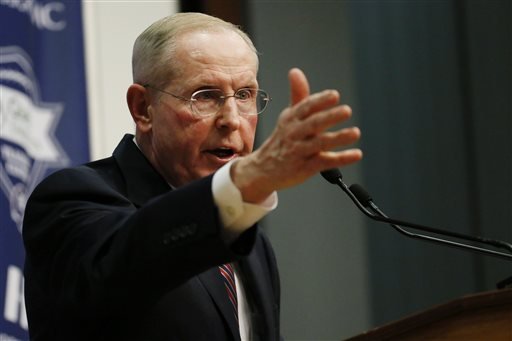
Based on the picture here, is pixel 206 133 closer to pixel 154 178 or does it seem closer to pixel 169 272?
pixel 154 178

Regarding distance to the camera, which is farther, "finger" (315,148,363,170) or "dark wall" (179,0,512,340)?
"dark wall" (179,0,512,340)

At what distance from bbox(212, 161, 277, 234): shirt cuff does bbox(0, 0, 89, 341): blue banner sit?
217cm

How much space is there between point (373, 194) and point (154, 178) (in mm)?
2923

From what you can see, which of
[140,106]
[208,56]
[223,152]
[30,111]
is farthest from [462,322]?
[30,111]

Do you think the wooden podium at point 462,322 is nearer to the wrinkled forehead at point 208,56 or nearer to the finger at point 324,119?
the finger at point 324,119

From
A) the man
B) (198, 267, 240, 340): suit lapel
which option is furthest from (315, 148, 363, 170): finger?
(198, 267, 240, 340): suit lapel

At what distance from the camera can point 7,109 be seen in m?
3.79

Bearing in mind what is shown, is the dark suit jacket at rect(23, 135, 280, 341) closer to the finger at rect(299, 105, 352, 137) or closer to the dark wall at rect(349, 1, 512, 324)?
the finger at rect(299, 105, 352, 137)

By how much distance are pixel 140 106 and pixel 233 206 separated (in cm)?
88

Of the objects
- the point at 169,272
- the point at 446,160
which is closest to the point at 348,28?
the point at 446,160

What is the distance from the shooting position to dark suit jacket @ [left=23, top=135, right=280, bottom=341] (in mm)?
1699

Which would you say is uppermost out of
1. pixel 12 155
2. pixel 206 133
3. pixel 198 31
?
pixel 198 31

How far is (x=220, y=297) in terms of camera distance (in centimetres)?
→ 217

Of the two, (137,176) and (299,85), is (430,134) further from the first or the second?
(299,85)
